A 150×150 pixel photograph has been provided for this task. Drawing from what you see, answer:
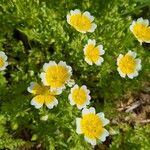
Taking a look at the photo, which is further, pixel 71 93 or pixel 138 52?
pixel 138 52

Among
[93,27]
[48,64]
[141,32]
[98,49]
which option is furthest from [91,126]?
[141,32]

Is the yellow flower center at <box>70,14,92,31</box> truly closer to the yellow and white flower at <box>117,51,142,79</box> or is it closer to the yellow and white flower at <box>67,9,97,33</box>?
the yellow and white flower at <box>67,9,97,33</box>

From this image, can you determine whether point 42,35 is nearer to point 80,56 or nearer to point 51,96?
point 80,56

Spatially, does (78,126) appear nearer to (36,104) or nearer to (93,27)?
(36,104)

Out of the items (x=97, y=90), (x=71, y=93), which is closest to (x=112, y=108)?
(x=97, y=90)

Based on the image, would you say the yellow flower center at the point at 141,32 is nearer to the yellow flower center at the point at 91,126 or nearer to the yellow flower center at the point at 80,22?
the yellow flower center at the point at 80,22

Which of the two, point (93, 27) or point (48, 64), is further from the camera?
point (93, 27)

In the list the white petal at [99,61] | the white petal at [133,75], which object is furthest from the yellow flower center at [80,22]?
the white petal at [133,75]
